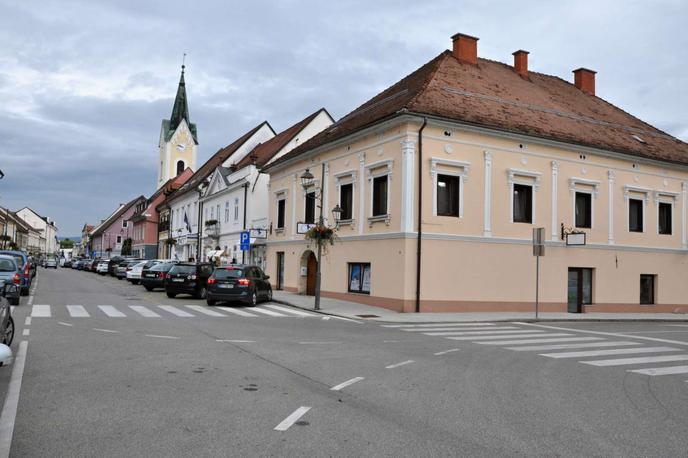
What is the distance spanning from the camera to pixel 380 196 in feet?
81.3

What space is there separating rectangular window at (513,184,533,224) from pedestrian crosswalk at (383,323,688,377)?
7.37 metres

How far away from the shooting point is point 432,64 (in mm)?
28219

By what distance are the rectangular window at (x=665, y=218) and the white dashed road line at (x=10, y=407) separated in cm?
2839

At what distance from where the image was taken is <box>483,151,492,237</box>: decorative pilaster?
2400 cm

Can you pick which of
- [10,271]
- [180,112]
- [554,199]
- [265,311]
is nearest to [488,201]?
[554,199]

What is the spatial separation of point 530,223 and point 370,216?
21.7 ft

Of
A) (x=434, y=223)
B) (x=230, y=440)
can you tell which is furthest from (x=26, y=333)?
(x=434, y=223)

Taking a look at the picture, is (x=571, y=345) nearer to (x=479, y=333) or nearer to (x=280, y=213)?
(x=479, y=333)

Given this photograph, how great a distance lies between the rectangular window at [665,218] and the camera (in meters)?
29.3

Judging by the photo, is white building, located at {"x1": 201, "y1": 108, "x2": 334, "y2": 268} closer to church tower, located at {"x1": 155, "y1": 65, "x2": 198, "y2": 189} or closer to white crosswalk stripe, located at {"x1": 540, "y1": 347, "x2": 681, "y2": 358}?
white crosswalk stripe, located at {"x1": 540, "y1": 347, "x2": 681, "y2": 358}

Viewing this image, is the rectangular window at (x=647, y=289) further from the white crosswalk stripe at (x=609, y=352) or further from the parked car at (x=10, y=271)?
the parked car at (x=10, y=271)

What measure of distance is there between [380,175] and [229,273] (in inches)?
279

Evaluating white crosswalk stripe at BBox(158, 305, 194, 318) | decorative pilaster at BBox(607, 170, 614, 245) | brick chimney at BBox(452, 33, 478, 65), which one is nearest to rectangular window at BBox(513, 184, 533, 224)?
decorative pilaster at BBox(607, 170, 614, 245)

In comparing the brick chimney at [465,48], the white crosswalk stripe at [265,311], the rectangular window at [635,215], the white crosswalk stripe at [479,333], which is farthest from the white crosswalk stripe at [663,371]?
the brick chimney at [465,48]
